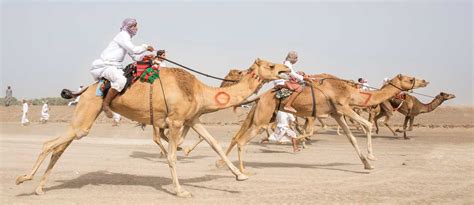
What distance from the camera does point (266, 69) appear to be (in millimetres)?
9641

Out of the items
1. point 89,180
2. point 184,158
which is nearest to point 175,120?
point 89,180

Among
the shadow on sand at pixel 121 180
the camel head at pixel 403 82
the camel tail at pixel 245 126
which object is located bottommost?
the shadow on sand at pixel 121 180

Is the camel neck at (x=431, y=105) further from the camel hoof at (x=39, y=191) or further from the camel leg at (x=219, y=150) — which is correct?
the camel hoof at (x=39, y=191)

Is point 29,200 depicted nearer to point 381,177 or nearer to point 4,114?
point 381,177

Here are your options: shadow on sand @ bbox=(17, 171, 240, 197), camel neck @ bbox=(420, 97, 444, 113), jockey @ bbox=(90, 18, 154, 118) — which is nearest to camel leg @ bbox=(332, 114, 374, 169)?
shadow on sand @ bbox=(17, 171, 240, 197)

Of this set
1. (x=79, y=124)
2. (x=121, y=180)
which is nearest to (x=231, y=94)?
(x=79, y=124)

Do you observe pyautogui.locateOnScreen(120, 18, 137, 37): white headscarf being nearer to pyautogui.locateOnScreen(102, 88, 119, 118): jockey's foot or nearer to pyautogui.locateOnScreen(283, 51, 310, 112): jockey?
pyautogui.locateOnScreen(102, 88, 119, 118): jockey's foot

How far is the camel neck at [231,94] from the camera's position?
9.52 metres

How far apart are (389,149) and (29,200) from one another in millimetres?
12240

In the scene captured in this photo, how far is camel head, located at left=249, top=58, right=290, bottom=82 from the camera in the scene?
9.60m

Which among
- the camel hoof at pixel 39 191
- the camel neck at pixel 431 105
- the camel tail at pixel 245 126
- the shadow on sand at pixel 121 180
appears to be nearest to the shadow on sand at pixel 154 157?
the camel tail at pixel 245 126

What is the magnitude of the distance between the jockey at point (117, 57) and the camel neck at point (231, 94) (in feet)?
4.29

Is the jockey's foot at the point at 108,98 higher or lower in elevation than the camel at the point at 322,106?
higher

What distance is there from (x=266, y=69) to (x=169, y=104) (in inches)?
71.3
